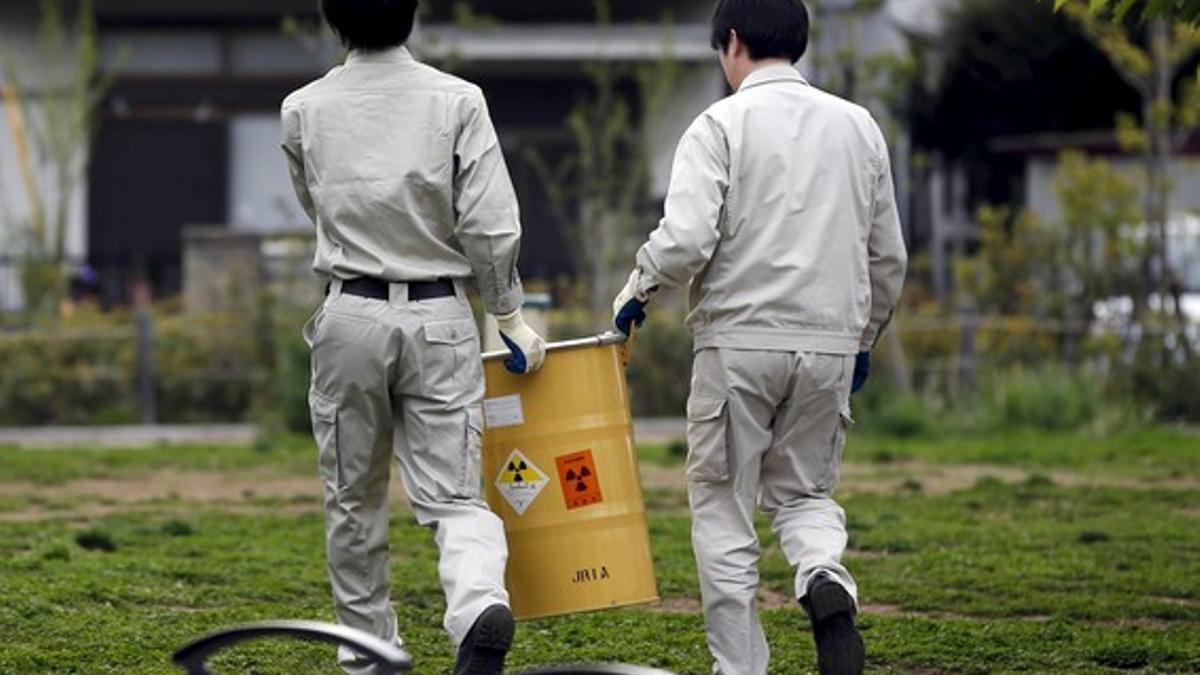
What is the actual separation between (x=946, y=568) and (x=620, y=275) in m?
11.9

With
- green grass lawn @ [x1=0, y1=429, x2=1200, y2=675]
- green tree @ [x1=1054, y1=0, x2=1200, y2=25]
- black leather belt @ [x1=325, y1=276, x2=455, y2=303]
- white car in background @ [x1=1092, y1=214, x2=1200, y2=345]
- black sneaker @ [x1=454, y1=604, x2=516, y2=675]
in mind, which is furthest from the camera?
white car in background @ [x1=1092, y1=214, x2=1200, y2=345]

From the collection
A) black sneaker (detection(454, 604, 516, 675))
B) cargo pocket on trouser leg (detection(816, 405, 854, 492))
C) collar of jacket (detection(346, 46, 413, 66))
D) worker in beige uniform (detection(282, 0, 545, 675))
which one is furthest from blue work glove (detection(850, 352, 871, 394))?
collar of jacket (detection(346, 46, 413, 66))

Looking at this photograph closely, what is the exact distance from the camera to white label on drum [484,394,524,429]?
6.79 metres

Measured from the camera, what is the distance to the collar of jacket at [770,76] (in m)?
6.78

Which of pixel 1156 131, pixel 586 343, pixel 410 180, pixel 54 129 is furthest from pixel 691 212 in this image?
pixel 54 129

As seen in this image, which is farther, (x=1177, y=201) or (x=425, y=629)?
(x=1177, y=201)

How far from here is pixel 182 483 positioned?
1391 centimetres

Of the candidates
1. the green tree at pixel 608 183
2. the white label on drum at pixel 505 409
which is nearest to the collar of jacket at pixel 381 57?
the white label on drum at pixel 505 409

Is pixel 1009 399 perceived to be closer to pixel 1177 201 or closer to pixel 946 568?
Result: pixel 946 568

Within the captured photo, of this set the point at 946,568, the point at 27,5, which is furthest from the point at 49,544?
the point at 27,5

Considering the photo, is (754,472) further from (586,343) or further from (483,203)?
(483,203)

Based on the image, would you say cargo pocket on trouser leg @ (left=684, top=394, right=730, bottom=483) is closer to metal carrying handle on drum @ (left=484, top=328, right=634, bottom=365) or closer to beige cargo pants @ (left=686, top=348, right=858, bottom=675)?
beige cargo pants @ (left=686, top=348, right=858, bottom=675)

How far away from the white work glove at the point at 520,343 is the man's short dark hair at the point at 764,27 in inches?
36.4

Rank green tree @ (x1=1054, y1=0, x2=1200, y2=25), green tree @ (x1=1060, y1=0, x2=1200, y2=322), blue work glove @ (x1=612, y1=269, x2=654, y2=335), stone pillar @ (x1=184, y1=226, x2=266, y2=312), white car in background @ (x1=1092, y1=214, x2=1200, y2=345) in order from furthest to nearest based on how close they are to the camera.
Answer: stone pillar @ (x1=184, y1=226, x2=266, y2=312)
green tree @ (x1=1060, y1=0, x2=1200, y2=322)
white car in background @ (x1=1092, y1=214, x2=1200, y2=345)
green tree @ (x1=1054, y1=0, x2=1200, y2=25)
blue work glove @ (x1=612, y1=269, x2=654, y2=335)
